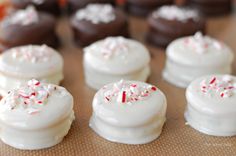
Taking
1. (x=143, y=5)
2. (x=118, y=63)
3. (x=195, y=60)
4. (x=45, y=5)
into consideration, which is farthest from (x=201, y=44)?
(x=45, y=5)

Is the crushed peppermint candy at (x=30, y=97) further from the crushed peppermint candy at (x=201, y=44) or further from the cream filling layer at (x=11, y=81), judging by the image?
the crushed peppermint candy at (x=201, y=44)

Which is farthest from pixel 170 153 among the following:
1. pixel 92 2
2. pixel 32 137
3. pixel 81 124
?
pixel 92 2

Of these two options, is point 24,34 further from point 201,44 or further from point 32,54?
point 201,44

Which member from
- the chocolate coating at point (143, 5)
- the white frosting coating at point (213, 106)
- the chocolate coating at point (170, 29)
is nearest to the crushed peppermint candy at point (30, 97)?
the white frosting coating at point (213, 106)

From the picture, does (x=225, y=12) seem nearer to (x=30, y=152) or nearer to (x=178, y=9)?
(x=178, y=9)

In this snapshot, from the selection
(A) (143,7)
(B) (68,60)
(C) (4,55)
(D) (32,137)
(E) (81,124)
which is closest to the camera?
(D) (32,137)
